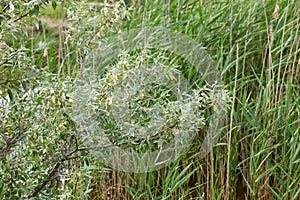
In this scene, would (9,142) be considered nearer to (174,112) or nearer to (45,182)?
(45,182)

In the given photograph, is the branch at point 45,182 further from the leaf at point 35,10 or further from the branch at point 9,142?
the leaf at point 35,10

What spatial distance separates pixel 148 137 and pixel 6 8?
2.35ft

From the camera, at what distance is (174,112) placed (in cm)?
195

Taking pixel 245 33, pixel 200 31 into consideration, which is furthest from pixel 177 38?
pixel 245 33

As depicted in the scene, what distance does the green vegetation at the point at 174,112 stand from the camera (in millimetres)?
1937

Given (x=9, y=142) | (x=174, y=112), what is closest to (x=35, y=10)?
(x=9, y=142)

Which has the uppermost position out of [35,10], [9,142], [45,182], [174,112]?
[35,10]

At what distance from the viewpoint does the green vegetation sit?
194 centimetres

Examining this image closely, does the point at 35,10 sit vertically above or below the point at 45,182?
above

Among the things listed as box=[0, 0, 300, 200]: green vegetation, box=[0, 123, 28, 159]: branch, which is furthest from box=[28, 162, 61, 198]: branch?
box=[0, 123, 28, 159]: branch

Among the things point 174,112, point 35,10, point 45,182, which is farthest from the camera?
point 45,182

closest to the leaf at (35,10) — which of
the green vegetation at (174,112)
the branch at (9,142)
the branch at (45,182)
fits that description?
the green vegetation at (174,112)

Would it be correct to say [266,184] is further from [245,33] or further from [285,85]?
[245,33]

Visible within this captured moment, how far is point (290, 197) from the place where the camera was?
9.04 feet
